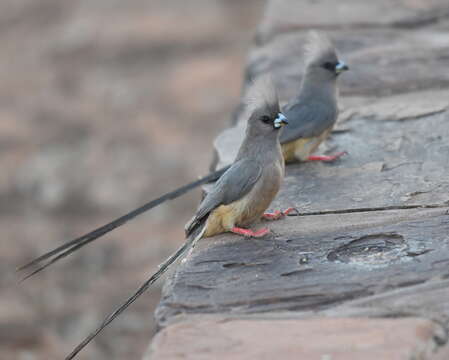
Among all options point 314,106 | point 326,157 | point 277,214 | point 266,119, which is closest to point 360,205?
point 277,214

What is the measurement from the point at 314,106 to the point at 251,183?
105 centimetres

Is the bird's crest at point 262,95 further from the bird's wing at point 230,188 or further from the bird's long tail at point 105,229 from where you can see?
the bird's long tail at point 105,229

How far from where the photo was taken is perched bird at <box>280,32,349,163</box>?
14.8 ft

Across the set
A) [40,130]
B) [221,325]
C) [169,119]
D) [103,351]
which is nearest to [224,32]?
[169,119]

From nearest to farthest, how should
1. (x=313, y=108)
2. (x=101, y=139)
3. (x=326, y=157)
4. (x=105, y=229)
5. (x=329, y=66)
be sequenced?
(x=105, y=229) < (x=326, y=157) < (x=313, y=108) < (x=329, y=66) < (x=101, y=139)

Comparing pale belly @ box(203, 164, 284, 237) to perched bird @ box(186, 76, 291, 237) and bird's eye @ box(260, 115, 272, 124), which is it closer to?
perched bird @ box(186, 76, 291, 237)

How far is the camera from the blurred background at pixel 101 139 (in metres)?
6.64

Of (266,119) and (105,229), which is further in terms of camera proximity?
(266,119)

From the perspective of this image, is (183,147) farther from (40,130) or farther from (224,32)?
(224,32)

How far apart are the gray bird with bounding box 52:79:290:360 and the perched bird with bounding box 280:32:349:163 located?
61 centimetres

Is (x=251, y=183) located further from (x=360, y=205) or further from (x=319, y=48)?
(x=319, y=48)

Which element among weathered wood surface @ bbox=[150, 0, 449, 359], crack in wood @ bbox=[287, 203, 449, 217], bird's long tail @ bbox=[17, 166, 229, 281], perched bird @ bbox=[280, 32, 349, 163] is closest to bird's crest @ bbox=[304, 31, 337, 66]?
perched bird @ bbox=[280, 32, 349, 163]

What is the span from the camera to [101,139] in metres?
8.80

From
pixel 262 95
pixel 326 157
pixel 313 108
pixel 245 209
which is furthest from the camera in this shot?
pixel 313 108
